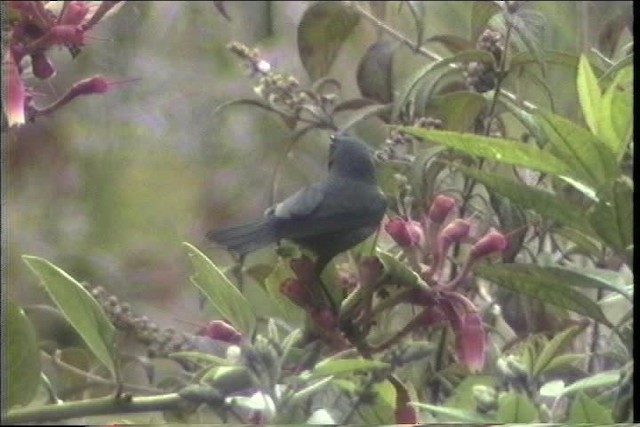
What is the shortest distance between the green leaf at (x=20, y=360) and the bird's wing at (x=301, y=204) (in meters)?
0.21

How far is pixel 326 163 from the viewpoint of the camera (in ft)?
2.63

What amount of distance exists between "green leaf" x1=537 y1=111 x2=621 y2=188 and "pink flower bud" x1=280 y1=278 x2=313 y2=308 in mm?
207

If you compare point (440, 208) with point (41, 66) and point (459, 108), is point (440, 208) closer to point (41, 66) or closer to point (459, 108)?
point (459, 108)

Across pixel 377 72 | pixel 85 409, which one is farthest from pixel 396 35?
pixel 85 409

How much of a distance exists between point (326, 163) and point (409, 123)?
0.07 metres

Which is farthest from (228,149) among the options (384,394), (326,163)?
(384,394)

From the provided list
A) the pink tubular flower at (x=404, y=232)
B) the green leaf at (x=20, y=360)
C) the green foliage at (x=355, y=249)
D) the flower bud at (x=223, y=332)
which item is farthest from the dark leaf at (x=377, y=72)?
the green leaf at (x=20, y=360)

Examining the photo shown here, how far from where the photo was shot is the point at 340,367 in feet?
2.51

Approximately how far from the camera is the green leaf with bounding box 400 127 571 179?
743mm

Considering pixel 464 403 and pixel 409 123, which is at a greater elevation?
pixel 409 123

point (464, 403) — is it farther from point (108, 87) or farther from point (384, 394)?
point (108, 87)

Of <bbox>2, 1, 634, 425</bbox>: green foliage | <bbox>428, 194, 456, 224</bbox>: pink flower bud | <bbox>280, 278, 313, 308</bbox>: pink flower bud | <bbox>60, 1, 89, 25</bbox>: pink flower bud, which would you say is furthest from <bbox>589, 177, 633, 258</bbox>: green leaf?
<bbox>60, 1, 89, 25</bbox>: pink flower bud

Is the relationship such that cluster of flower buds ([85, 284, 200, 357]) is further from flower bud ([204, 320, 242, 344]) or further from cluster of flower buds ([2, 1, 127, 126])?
cluster of flower buds ([2, 1, 127, 126])

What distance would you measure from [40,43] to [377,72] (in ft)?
0.87
